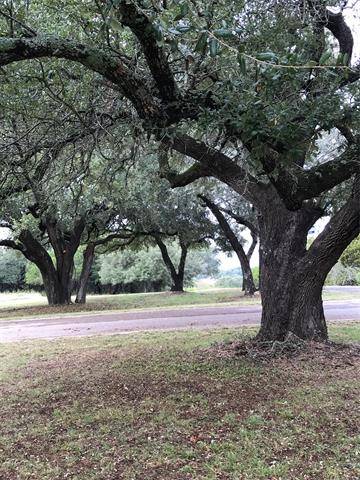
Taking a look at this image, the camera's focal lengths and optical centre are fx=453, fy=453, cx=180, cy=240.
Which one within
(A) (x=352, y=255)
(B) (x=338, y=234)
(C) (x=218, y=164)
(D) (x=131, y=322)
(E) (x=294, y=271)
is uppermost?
(C) (x=218, y=164)

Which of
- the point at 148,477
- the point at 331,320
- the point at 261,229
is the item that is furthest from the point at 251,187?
the point at 331,320

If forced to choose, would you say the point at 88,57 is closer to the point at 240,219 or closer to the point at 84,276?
the point at 240,219

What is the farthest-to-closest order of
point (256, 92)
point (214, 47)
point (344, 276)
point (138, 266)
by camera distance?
point (138, 266), point (344, 276), point (256, 92), point (214, 47)

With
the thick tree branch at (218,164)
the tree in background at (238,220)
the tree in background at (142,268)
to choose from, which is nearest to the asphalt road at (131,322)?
the thick tree branch at (218,164)

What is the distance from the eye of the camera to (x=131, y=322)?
1301 cm

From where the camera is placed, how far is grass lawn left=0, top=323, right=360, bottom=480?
3660mm

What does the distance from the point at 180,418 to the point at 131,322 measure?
8508 mm

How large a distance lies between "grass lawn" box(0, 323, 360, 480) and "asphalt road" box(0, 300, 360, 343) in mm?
3842

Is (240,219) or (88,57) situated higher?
(240,219)

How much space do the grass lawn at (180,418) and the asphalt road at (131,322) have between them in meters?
3.84

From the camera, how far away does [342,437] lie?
13.5 ft

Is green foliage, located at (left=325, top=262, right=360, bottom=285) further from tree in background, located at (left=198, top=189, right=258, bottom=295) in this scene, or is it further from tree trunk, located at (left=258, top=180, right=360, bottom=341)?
tree trunk, located at (left=258, top=180, right=360, bottom=341)

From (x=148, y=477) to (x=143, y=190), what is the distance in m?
14.1

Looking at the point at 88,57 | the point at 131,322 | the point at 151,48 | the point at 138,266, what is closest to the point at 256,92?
the point at 151,48
